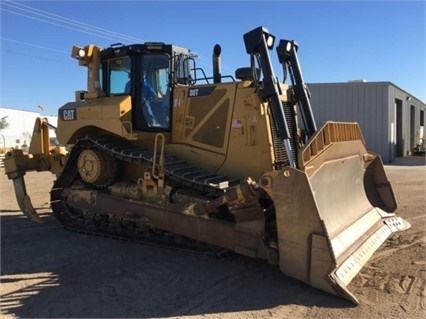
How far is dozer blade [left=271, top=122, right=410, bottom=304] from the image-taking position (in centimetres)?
459

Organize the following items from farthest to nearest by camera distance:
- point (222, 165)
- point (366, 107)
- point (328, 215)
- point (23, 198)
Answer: point (366, 107), point (23, 198), point (222, 165), point (328, 215)

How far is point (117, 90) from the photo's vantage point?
291 inches

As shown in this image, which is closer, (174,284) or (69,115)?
(174,284)

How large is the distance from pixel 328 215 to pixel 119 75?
4.09 meters

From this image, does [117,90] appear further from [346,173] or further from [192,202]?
[346,173]

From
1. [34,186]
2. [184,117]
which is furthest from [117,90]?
[34,186]

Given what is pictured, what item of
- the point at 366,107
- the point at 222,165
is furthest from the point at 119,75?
the point at 366,107

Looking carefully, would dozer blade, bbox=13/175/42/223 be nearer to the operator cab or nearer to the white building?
the operator cab

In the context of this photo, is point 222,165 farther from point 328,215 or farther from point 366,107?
point 366,107

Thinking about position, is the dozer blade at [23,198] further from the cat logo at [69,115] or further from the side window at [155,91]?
the side window at [155,91]

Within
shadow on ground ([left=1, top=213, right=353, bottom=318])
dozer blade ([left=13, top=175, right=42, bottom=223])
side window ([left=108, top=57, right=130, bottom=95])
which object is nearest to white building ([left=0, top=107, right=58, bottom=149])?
dozer blade ([left=13, top=175, right=42, bottom=223])

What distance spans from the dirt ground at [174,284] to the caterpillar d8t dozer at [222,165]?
0.25 metres

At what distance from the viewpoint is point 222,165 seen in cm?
636

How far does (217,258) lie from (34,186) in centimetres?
1022
